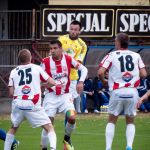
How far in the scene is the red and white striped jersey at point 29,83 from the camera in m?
14.8

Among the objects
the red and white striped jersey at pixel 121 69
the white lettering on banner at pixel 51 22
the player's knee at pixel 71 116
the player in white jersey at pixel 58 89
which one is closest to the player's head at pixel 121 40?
the red and white striped jersey at pixel 121 69

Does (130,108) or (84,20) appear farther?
(84,20)

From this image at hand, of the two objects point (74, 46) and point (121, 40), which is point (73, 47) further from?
point (121, 40)

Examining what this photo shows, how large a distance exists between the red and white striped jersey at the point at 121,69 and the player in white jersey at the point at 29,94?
104cm

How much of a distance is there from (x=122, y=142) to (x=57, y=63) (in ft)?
9.84

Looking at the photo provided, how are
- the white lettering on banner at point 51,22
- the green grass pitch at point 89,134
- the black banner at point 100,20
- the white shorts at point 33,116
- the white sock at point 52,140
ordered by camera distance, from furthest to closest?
the black banner at point 100,20
the white lettering on banner at point 51,22
the green grass pitch at point 89,134
the white shorts at point 33,116
the white sock at point 52,140

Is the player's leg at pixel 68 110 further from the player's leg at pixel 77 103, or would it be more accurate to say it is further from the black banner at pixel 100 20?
the black banner at pixel 100 20

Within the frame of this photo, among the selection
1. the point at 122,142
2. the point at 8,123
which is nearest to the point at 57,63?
the point at 122,142

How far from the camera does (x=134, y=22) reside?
1101 inches

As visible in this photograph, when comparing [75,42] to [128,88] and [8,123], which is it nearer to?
[128,88]

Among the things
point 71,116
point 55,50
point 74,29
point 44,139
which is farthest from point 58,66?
point 74,29

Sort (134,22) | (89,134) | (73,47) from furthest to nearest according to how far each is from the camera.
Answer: (134,22) < (89,134) < (73,47)

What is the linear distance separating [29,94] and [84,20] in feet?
43.0

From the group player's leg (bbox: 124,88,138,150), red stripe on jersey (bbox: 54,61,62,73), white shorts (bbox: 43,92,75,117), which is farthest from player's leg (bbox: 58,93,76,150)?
player's leg (bbox: 124,88,138,150)
